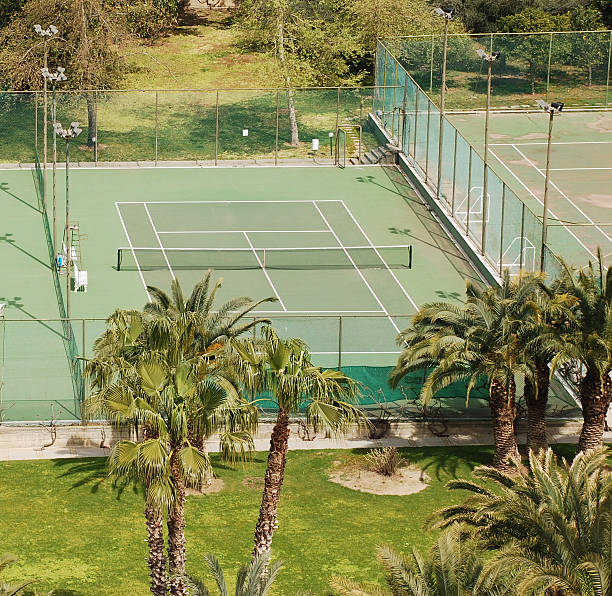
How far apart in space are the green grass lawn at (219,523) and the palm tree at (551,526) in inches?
205

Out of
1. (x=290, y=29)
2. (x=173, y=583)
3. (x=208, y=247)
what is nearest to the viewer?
(x=173, y=583)

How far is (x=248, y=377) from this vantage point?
31.0 meters

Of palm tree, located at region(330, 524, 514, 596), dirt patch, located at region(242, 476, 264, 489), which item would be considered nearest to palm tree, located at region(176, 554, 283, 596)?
palm tree, located at region(330, 524, 514, 596)

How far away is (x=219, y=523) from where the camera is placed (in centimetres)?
3766

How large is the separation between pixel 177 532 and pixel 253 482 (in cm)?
973

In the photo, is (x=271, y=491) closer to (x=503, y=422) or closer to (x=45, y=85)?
(x=503, y=422)

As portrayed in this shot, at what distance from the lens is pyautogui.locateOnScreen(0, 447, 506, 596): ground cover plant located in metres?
35.4

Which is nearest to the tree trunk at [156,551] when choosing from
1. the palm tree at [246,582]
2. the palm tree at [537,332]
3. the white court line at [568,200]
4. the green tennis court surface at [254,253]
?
the palm tree at [246,582]

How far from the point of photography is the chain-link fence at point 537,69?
2763 inches

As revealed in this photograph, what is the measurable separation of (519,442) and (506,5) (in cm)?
4574

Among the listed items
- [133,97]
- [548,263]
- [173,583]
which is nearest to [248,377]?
[173,583]

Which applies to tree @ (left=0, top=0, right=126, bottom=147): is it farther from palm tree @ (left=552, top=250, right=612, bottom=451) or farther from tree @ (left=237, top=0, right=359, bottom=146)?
palm tree @ (left=552, top=250, right=612, bottom=451)

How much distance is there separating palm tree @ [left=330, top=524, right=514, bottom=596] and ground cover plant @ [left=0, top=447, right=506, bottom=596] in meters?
7.39

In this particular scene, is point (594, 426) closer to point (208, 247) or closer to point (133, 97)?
point (208, 247)
